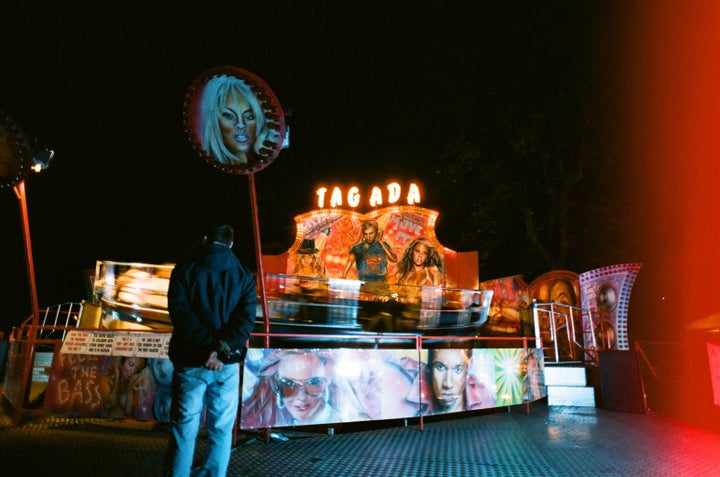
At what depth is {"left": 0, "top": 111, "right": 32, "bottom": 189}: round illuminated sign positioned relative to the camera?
5.86 m

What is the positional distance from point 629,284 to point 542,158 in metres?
8.17

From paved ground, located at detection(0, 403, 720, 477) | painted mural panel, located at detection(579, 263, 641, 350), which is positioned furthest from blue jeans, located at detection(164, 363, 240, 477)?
painted mural panel, located at detection(579, 263, 641, 350)

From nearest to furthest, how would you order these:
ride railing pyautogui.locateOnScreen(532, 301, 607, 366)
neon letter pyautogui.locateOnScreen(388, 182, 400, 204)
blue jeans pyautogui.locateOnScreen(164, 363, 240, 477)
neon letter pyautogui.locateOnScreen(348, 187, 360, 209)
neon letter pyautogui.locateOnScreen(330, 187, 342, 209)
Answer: blue jeans pyautogui.locateOnScreen(164, 363, 240, 477)
ride railing pyautogui.locateOnScreen(532, 301, 607, 366)
neon letter pyautogui.locateOnScreen(388, 182, 400, 204)
neon letter pyautogui.locateOnScreen(348, 187, 360, 209)
neon letter pyautogui.locateOnScreen(330, 187, 342, 209)

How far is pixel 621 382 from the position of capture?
8.58m

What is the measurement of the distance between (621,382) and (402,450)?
5785mm

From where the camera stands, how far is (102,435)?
542cm

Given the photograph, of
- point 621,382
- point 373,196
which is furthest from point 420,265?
point 621,382

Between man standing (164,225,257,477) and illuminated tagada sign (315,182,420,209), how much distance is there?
14.1 m

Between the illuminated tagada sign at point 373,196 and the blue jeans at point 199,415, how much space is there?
47.2ft

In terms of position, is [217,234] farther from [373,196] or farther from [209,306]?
[373,196]

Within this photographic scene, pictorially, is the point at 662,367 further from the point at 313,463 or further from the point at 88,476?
the point at 88,476

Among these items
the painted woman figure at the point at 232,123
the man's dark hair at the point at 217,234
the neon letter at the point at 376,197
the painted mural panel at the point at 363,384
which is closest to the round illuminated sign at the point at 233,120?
the painted woman figure at the point at 232,123

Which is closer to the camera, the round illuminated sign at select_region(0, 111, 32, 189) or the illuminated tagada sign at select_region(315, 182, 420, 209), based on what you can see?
the round illuminated sign at select_region(0, 111, 32, 189)

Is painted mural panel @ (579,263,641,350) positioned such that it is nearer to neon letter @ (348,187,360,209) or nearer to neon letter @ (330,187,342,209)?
neon letter @ (348,187,360,209)
